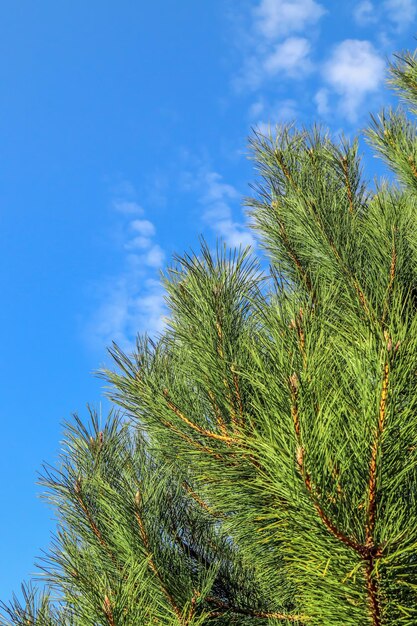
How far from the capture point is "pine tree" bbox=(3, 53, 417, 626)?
3.43ft

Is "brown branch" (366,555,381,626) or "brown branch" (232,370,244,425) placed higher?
"brown branch" (232,370,244,425)

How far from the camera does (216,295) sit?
176 centimetres

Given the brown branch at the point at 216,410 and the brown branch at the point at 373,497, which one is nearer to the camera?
the brown branch at the point at 373,497

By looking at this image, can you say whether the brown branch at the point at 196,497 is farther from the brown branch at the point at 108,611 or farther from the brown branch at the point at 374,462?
the brown branch at the point at 374,462

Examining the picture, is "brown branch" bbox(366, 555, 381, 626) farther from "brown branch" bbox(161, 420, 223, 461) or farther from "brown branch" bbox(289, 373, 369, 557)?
"brown branch" bbox(161, 420, 223, 461)

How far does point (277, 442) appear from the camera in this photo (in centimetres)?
110

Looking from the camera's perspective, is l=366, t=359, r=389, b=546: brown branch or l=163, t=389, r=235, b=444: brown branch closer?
l=366, t=359, r=389, b=546: brown branch

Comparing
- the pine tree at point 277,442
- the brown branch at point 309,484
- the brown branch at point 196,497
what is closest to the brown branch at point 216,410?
the pine tree at point 277,442

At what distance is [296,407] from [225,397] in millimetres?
592

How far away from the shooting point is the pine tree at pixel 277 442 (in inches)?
41.2

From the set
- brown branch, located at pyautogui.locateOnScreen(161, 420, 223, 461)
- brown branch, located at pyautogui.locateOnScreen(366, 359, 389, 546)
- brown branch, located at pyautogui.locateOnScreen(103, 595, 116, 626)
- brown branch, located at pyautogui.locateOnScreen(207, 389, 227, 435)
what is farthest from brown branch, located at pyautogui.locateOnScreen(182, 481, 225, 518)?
brown branch, located at pyautogui.locateOnScreen(366, 359, 389, 546)

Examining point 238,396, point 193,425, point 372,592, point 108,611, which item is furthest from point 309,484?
point 193,425

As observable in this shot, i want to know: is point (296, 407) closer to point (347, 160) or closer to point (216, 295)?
point (216, 295)

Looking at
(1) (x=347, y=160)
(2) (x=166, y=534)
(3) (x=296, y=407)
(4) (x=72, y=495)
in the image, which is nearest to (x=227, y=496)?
A: (2) (x=166, y=534)
